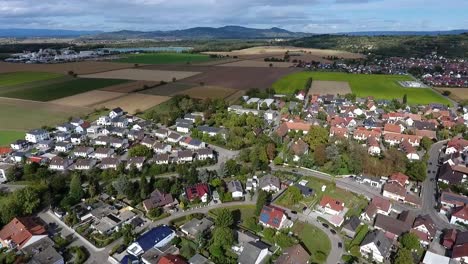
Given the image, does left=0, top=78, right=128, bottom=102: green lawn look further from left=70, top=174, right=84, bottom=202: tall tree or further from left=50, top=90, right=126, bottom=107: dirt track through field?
left=70, top=174, right=84, bottom=202: tall tree

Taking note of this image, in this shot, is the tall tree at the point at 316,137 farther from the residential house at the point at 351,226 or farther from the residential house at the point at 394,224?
the residential house at the point at 394,224

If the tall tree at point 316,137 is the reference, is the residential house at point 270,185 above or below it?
below

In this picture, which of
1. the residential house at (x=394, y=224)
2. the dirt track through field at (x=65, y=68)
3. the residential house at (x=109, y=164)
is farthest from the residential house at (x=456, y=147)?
the dirt track through field at (x=65, y=68)

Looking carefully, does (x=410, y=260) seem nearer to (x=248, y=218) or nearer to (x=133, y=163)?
(x=248, y=218)

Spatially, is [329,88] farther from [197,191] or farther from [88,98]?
[197,191]

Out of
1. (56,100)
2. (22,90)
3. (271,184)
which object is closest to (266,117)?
(271,184)

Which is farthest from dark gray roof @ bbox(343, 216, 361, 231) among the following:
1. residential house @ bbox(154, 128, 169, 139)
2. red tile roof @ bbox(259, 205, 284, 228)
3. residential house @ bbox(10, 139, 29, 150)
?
residential house @ bbox(10, 139, 29, 150)
